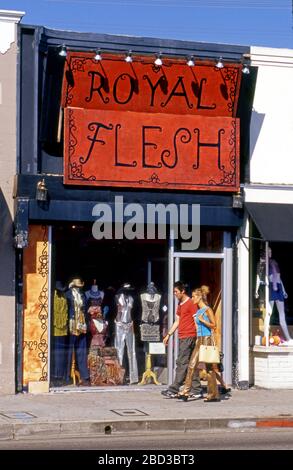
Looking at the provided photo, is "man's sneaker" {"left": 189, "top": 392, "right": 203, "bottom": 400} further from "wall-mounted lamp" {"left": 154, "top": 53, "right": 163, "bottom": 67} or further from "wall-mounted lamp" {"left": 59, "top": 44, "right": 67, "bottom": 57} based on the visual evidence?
"wall-mounted lamp" {"left": 59, "top": 44, "right": 67, "bottom": 57}

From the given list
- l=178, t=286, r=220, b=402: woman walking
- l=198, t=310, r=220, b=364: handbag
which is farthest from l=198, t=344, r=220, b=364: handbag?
l=178, t=286, r=220, b=402: woman walking

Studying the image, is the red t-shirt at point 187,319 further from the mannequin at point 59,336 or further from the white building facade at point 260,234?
the mannequin at point 59,336

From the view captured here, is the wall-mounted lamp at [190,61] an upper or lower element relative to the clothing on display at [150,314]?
upper

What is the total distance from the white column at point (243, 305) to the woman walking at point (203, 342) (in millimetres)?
1955

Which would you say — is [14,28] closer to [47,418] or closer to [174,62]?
[174,62]

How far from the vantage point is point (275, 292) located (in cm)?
1944

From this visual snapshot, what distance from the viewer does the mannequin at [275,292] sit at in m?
19.3

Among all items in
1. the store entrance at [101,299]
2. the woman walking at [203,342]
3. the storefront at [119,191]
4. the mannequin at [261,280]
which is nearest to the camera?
the woman walking at [203,342]

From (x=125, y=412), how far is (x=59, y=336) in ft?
10.0

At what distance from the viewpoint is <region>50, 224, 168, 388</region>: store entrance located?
18266 millimetres

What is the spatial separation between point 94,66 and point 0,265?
3.87 meters

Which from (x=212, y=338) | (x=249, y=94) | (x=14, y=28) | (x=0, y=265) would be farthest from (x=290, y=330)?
(x=14, y=28)

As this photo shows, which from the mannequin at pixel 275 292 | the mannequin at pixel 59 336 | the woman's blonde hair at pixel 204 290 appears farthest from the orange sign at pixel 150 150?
the mannequin at pixel 59 336

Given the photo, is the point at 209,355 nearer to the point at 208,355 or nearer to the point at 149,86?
the point at 208,355
